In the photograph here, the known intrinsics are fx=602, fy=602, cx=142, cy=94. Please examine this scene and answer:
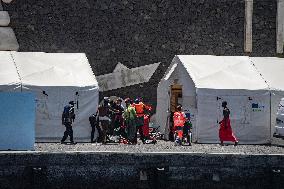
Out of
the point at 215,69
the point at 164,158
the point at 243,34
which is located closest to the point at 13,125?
the point at 164,158

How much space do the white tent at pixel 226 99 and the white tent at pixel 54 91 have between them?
2.88 meters

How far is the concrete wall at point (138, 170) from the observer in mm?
11828

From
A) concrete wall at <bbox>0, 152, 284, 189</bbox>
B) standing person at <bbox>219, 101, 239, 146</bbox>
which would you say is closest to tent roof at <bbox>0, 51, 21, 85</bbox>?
concrete wall at <bbox>0, 152, 284, 189</bbox>

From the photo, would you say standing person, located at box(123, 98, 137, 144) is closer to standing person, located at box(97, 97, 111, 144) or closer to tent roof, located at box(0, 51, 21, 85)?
standing person, located at box(97, 97, 111, 144)

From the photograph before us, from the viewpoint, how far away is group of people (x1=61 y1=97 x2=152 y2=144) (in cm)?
1680

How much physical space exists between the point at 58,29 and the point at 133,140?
6.88 m

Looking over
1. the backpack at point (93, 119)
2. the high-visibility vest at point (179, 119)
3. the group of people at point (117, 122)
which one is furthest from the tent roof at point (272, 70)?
the backpack at point (93, 119)

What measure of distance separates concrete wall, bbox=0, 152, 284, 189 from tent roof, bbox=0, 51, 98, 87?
568 cm

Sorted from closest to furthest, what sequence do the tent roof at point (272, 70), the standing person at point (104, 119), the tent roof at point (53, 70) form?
the standing person at point (104, 119), the tent roof at point (53, 70), the tent roof at point (272, 70)

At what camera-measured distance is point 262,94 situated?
58.4ft

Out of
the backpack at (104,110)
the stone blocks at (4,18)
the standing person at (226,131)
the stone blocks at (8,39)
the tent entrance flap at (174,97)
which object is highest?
the stone blocks at (4,18)

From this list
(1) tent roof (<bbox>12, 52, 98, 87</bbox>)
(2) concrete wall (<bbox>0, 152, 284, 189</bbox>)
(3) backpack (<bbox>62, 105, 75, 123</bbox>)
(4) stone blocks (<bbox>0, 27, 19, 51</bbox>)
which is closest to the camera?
(2) concrete wall (<bbox>0, 152, 284, 189</bbox>)

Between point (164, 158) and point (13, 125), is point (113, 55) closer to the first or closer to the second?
point (13, 125)

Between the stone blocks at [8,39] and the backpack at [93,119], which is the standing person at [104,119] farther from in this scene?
the stone blocks at [8,39]
